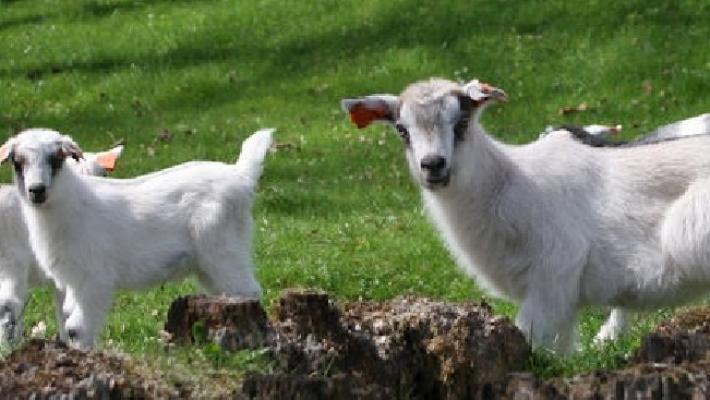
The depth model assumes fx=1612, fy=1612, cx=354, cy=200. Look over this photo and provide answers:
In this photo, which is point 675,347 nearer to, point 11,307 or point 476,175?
point 476,175

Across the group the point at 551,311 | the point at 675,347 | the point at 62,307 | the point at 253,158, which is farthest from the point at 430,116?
the point at 62,307

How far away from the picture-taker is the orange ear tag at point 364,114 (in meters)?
8.24

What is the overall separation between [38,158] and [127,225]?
0.80 m

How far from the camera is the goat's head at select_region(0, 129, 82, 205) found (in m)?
9.48

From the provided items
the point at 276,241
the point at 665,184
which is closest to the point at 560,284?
the point at 665,184

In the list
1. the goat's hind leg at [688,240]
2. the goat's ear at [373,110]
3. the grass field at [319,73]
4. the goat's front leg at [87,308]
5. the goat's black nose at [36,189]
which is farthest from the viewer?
the grass field at [319,73]

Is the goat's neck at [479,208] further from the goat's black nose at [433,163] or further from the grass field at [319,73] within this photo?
the grass field at [319,73]

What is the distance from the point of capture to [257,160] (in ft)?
34.0

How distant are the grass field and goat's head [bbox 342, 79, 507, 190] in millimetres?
6037

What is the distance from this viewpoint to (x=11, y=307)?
9922mm

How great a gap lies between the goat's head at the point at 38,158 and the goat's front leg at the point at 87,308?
59cm

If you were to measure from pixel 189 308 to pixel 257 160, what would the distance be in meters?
4.84

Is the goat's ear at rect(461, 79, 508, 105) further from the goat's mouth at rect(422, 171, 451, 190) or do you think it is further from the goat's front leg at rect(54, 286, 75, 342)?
the goat's front leg at rect(54, 286, 75, 342)

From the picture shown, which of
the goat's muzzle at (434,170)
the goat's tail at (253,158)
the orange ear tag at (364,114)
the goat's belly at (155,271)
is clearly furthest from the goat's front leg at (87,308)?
the goat's muzzle at (434,170)
